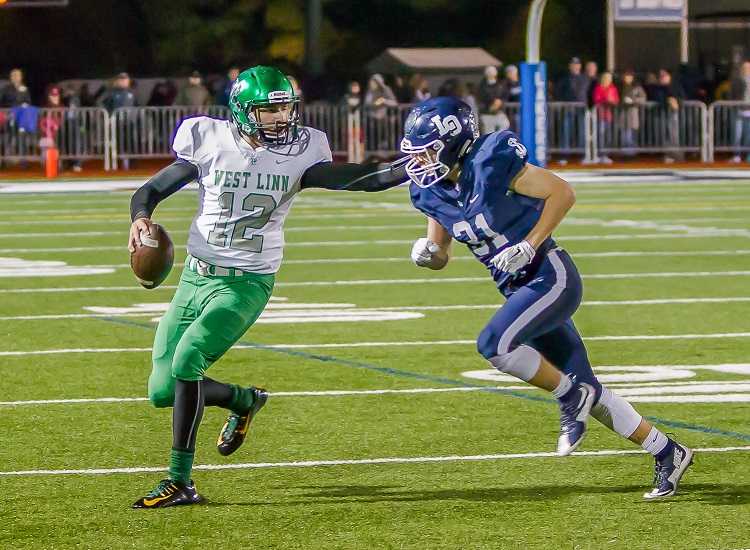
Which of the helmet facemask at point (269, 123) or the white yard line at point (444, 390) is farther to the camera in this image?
the white yard line at point (444, 390)

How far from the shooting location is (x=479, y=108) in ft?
89.9

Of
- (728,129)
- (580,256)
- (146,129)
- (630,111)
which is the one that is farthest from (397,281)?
(728,129)

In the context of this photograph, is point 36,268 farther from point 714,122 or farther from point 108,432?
point 714,122

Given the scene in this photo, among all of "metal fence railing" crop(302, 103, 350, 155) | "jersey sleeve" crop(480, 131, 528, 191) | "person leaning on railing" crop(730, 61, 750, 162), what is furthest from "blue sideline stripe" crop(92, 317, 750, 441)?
"person leaning on railing" crop(730, 61, 750, 162)

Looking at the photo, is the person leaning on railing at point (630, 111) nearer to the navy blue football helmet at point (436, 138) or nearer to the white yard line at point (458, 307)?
the white yard line at point (458, 307)

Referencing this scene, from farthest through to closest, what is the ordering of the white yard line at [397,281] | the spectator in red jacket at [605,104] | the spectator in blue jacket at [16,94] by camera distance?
the spectator in red jacket at [605,104] < the spectator in blue jacket at [16,94] < the white yard line at [397,281]

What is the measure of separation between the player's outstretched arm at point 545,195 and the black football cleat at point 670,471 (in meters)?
0.90

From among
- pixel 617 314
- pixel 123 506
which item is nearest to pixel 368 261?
pixel 617 314

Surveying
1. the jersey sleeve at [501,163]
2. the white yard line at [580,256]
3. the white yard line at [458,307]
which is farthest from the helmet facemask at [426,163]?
the white yard line at [580,256]

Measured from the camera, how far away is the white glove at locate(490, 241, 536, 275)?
245 inches

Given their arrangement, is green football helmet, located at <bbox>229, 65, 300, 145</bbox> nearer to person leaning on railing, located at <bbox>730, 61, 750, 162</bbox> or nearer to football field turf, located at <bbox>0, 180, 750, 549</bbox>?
football field turf, located at <bbox>0, 180, 750, 549</bbox>

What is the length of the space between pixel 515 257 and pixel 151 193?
1379 mm

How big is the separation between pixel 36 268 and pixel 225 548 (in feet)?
30.7

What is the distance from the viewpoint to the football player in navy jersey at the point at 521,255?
6332 mm
